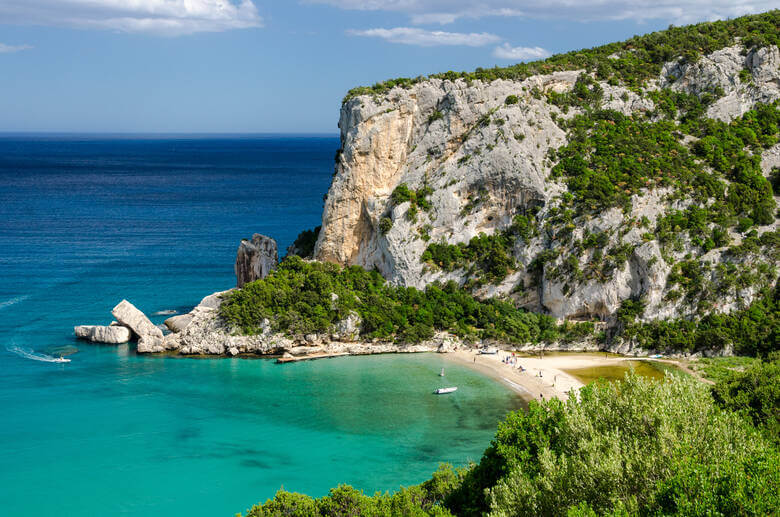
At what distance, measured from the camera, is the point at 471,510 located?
20.1 meters

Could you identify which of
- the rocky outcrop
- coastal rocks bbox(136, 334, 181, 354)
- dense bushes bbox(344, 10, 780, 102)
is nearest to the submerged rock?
coastal rocks bbox(136, 334, 181, 354)

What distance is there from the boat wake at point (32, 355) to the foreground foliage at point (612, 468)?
2844 cm

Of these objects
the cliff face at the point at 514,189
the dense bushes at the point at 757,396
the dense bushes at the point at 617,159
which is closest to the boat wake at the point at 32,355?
the cliff face at the point at 514,189

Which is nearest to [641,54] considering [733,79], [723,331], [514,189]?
[733,79]

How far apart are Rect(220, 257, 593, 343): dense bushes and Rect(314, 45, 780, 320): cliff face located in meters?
1.60

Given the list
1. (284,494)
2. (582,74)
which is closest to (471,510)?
(284,494)

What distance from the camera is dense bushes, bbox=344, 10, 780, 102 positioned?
51312 mm

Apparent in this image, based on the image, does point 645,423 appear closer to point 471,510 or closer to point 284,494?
point 471,510

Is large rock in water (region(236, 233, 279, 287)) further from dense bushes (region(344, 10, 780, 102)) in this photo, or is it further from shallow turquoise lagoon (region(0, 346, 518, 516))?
dense bushes (region(344, 10, 780, 102))

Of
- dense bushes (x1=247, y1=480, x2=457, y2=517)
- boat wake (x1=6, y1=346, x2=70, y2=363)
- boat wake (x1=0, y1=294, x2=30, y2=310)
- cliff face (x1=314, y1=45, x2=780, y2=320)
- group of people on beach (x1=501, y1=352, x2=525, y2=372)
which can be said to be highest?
cliff face (x1=314, y1=45, x2=780, y2=320)

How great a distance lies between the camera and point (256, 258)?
51.5m

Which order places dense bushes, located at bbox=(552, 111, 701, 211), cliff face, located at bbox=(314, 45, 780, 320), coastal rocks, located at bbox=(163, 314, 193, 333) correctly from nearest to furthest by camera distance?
cliff face, located at bbox=(314, 45, 780, 320), dense bushes, located at bbox=(552, 111, 701, 211), coastal rocks, located at bbox=(163, 314, 193, 333)

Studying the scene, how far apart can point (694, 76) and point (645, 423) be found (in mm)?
43361

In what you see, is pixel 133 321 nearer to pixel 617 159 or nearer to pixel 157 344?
pixel 157 344
